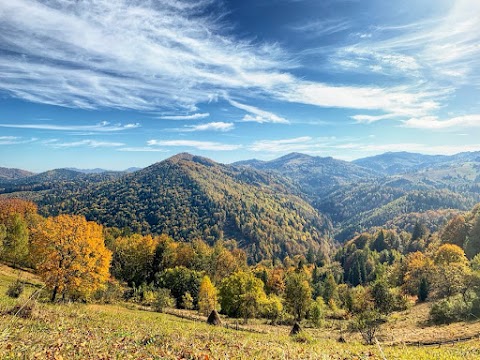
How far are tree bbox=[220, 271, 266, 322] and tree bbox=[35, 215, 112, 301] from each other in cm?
3235

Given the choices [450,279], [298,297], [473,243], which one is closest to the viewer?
[450,279]

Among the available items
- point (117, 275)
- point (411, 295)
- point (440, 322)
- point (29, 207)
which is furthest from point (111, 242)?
point (411, 295)

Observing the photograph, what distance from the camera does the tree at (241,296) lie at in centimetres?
6025

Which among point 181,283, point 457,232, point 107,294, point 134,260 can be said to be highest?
point 107,294

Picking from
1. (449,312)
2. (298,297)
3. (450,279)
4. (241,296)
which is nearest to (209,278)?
(241,296)

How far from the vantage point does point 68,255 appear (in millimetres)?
34750

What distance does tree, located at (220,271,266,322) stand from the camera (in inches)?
2372

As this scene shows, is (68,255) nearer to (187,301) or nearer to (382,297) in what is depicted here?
(187,301)

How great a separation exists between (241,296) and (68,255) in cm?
3476

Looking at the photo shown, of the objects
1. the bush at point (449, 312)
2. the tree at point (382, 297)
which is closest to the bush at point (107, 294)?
the tree at point (382, 297)

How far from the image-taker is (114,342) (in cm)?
1182

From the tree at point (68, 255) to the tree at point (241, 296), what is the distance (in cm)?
3235

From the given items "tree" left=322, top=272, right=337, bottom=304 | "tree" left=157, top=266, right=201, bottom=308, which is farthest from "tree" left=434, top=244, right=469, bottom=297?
"tree" left=157, top=266, right=201, bottom=308

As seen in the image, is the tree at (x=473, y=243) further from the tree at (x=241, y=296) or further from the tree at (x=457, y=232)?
the tree at (x=241, y=296)
